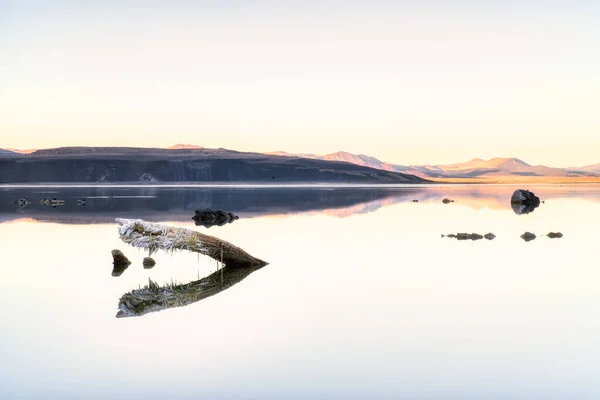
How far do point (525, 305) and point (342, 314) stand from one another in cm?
398

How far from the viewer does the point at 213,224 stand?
34969mm

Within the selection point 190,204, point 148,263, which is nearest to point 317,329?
point 148,263

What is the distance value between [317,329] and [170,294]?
14.9 ft

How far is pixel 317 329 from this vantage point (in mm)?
11219

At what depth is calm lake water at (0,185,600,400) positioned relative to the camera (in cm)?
855

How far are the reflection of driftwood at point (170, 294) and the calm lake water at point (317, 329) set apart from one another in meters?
0.33

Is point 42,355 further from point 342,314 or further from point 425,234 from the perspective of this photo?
point 425,234

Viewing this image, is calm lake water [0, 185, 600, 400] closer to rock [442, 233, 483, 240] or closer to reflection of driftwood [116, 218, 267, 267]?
reflection of driftwood [116, 218, 267, 267]

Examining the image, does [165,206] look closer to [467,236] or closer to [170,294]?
[467,236]

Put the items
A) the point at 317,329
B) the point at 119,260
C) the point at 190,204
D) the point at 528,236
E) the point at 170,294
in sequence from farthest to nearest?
the point at 190,204 < the point at 528,236 < the point at 119,260 < the point at 170,294 < the point at 317,329

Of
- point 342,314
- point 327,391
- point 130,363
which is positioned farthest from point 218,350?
point 342,314

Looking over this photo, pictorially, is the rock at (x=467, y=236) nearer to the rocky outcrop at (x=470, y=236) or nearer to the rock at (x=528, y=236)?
the rocky outcrop at (x=470, y=236)

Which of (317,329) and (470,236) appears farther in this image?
(470,236)

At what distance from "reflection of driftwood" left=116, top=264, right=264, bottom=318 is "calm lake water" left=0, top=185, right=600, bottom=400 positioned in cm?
33
